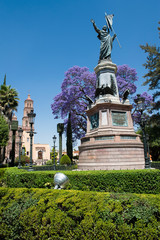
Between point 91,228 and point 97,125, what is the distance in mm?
10136

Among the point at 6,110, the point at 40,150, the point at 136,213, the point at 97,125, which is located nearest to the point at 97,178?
the point at 136,213

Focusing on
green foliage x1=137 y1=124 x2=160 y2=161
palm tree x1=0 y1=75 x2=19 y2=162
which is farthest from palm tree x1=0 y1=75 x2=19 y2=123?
green foliage x1=137 y1=124 x2=160 y2=161

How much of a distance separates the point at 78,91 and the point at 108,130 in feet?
50.5

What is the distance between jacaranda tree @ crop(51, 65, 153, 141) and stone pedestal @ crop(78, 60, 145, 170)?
38.0 feet

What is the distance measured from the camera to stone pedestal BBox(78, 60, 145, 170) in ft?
36.2

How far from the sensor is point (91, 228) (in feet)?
11.1

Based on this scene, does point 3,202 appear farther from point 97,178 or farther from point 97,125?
point 97,125

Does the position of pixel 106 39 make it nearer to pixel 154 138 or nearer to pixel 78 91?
pixel 78 91

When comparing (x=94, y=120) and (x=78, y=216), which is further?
(x=94, y=120)

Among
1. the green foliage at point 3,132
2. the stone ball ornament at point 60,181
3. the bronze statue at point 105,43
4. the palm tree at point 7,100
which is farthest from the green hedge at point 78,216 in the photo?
the palm tree at point 7,100

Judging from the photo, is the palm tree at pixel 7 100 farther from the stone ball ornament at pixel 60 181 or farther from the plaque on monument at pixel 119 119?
the stone ball ornament at pixel 60 181

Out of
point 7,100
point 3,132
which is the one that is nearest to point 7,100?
point 7,100

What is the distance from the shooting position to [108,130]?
1217 centimetres

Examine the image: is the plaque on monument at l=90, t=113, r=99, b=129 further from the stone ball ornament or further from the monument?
the stone ball ornament
